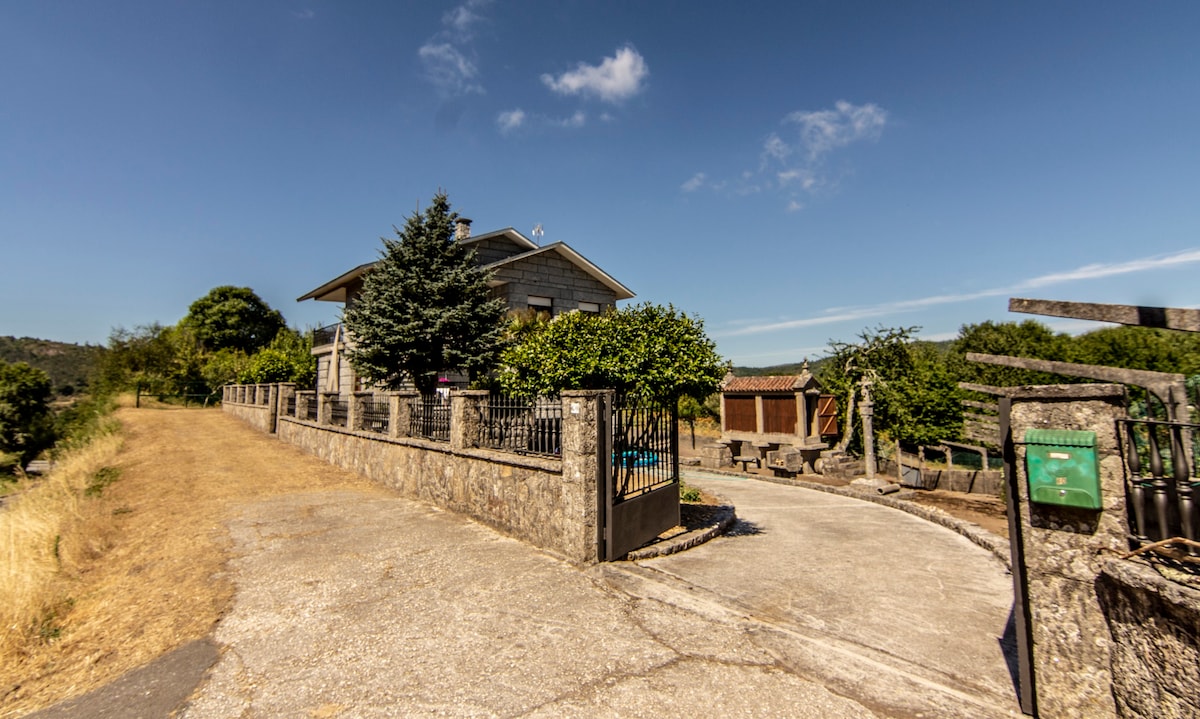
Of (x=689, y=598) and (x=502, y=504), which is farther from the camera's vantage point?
(x=502, y=504)

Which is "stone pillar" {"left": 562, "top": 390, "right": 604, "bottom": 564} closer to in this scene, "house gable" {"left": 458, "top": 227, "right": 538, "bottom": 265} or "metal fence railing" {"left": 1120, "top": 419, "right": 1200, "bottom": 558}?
"metal fence railing" {"left": 1120, "top": 419, "right": 1200, "bottom": 558}

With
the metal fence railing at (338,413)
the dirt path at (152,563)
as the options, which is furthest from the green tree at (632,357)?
the metal fence railing at (338,413)

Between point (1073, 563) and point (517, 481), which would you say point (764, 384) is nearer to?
point (517, 481)

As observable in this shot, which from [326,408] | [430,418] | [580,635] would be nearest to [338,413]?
[326,408]

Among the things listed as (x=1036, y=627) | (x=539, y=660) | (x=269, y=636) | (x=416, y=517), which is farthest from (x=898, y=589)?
(x=416, y=517)

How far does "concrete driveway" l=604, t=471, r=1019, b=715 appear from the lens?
3586 millimetres

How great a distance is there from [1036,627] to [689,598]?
9.13ft

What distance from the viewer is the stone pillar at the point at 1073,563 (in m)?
2.81

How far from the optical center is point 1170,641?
239 cm

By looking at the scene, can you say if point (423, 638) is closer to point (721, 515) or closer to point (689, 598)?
point (689, 598)

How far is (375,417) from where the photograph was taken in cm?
1225

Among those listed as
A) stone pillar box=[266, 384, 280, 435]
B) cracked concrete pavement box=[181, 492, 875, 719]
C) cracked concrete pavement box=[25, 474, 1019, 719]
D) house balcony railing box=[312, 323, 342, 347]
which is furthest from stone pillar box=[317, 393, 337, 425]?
house balcony railing box=[312, 323, 342, 347]

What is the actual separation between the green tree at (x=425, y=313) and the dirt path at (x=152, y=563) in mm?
3618

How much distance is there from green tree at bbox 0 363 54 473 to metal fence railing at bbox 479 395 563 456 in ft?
119
